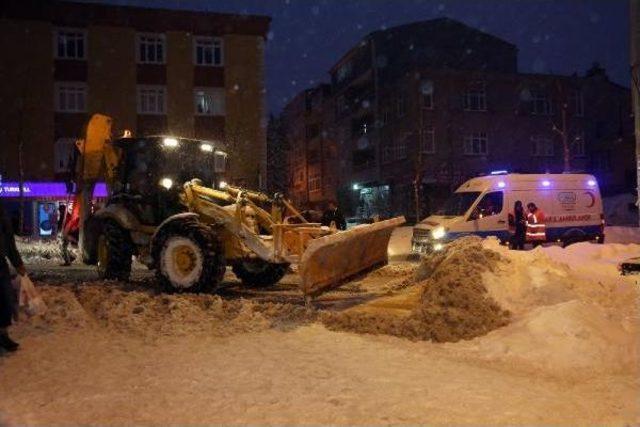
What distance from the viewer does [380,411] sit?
4.42m

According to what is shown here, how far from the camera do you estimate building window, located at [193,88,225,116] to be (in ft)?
109

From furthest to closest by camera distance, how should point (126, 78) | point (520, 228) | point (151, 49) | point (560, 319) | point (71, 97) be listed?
point (151, 49) → point (126, 78) → point (71, 97) → point (520, 228) → point (560, 319)

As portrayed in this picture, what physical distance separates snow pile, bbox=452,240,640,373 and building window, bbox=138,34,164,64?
93.5 feet

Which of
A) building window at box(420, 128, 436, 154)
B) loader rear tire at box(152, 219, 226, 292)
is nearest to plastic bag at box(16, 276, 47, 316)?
loader rear tire at box(152, 219, 226, 292)

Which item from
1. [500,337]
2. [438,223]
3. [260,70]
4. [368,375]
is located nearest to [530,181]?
[438,223]

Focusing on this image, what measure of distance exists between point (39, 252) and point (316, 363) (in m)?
15.4

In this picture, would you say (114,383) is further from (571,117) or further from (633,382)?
(571,117)

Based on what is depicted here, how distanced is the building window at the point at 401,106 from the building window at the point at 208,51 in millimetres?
11629

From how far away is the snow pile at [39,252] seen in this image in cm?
1716

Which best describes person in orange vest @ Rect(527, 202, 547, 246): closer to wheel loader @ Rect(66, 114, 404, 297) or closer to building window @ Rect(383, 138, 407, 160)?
wheel loader @ Rect(66, 114, 404, 297)

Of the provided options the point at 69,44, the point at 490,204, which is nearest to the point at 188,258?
Result: the point at 490,204

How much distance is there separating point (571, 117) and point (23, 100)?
32731 millimetres

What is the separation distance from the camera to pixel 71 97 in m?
32.0

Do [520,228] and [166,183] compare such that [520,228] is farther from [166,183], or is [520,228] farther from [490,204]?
[166,183]
